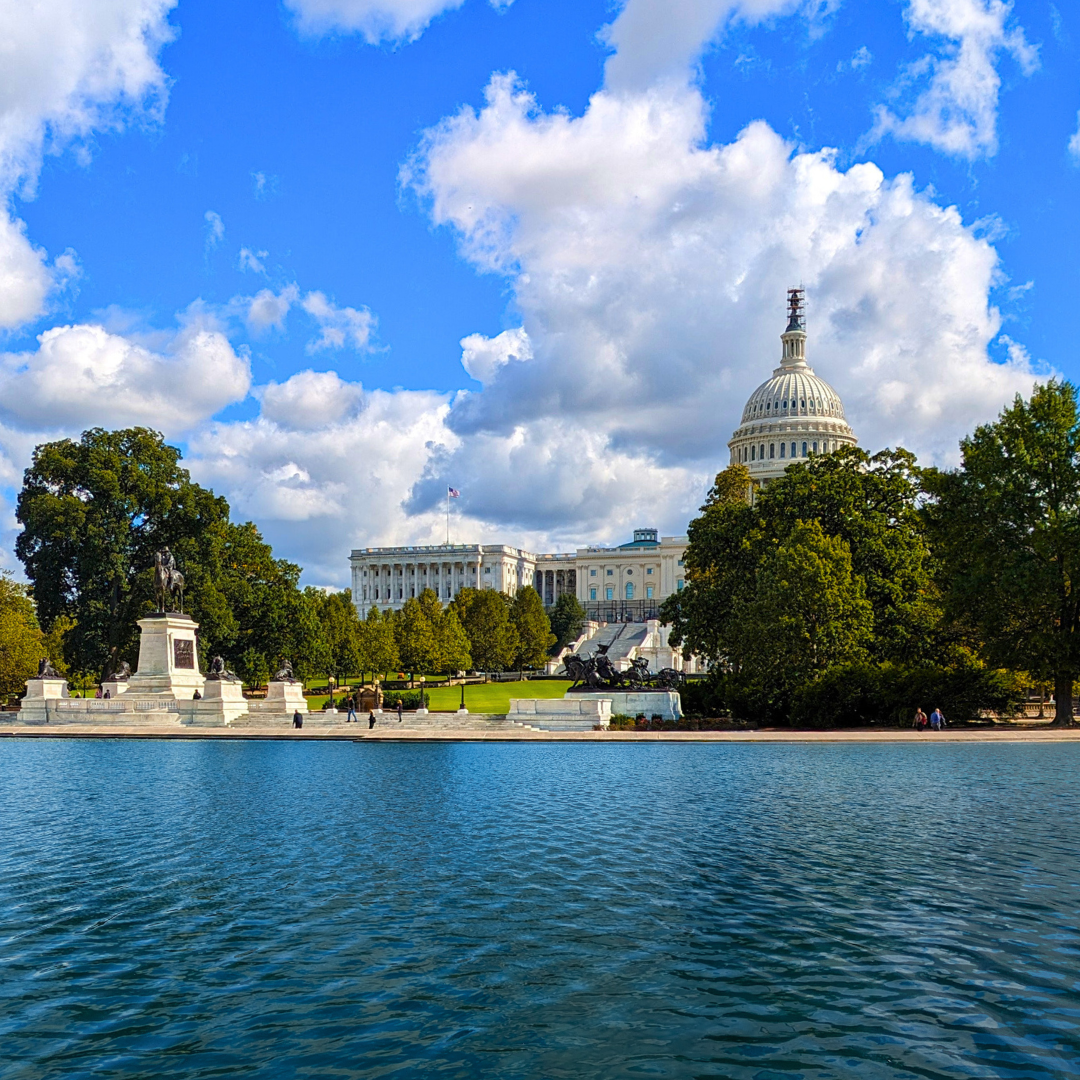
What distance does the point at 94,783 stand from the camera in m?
28.7

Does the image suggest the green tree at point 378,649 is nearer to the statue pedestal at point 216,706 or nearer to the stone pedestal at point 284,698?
the stone pedestal at point 284,698

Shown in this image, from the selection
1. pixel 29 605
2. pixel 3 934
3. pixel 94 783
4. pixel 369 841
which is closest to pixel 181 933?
pixel 3 934

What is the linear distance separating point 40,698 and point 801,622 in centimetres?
4114

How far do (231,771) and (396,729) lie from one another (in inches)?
758

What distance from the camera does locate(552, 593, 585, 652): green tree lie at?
481 ft

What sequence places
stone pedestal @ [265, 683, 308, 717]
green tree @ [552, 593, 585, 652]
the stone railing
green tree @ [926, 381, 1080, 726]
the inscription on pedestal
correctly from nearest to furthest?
green tree @ [926, 381, 1080, 726] → the stone railing → stone pedestal @ [265, 683, 308, 717] → the inscription on pedestal → green tree @ [552, 593, 585, 652]

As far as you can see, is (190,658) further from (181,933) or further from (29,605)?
(181,933)

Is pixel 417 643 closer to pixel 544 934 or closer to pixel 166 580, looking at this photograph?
pixel 166 580

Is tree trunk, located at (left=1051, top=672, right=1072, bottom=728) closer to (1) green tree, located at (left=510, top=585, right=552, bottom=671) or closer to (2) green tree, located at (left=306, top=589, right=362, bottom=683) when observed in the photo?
(2) green tree, located at (left=306, top=589, right=362, bottom=683)

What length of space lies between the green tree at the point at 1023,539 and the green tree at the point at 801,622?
4.46m

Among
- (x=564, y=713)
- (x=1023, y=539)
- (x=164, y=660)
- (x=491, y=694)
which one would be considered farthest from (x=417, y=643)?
(x=1023, y=539)

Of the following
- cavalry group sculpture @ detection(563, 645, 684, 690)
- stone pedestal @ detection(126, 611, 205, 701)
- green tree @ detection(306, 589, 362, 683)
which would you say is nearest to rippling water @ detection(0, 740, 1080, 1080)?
cavalry group sculpture @ detection(563, 645, 684, 690)

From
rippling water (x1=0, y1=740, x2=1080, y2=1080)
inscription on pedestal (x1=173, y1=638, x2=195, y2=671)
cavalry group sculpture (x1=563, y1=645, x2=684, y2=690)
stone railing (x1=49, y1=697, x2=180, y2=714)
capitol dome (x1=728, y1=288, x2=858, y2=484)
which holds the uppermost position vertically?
capitol dome (x1=728, y1=288, x2=858, y2=484)

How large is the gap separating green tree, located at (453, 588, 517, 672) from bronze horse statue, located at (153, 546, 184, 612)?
51.0 m
